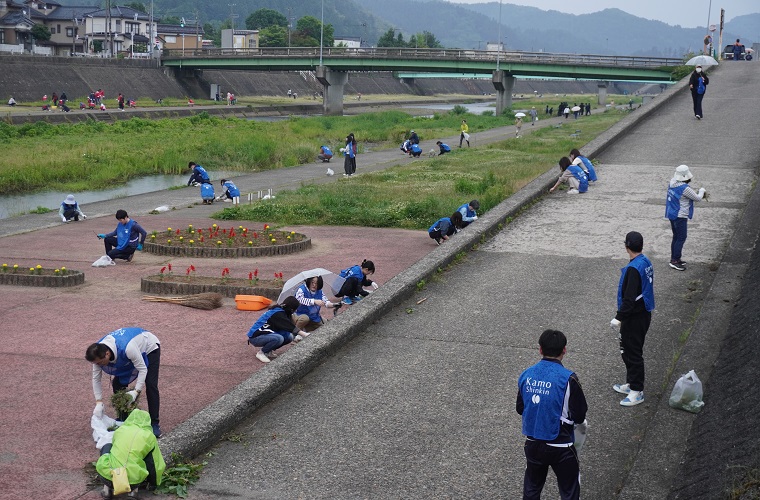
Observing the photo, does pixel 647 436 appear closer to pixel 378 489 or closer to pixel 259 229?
pixel 378 489

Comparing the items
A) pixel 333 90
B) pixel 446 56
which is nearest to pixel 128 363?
pixel 446 56

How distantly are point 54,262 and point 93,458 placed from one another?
386 inches

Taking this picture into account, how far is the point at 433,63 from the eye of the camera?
7050 centimetres

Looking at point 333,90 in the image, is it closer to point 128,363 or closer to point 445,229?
point 445,229

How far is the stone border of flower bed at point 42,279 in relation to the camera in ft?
47.7

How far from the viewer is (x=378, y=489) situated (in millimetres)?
6938

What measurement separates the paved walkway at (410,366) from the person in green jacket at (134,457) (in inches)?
14.8

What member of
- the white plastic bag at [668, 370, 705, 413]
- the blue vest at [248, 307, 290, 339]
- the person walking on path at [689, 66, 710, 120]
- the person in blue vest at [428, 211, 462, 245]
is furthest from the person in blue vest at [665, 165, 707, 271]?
the person walking on path at [689, 66, 710, 120]

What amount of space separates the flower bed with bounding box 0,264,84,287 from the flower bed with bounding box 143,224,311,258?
102 inches

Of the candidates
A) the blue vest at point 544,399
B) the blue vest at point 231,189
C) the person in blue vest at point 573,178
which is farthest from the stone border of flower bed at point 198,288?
the blue vest at point 231,189

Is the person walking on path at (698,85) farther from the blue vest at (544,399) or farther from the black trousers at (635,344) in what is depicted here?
the blue vest at (544,399)

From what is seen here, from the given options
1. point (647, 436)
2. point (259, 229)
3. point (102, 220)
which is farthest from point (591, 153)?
point (647, 436)

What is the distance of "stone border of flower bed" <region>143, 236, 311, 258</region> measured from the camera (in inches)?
666

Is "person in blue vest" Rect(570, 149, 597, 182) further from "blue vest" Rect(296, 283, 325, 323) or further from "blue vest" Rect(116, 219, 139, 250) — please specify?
"blue vest" Rect(296, 283, 325, 323)
